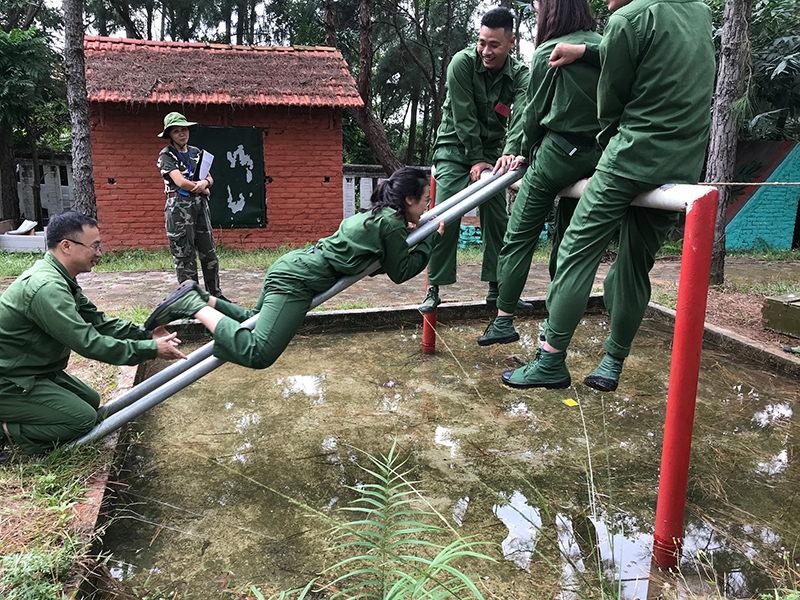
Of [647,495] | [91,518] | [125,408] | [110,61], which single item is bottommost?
[647,495]

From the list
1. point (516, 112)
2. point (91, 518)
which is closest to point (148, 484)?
point (91, 518)

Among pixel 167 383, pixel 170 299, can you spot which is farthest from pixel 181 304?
pixel 167 383

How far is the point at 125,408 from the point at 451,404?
1.81 meters

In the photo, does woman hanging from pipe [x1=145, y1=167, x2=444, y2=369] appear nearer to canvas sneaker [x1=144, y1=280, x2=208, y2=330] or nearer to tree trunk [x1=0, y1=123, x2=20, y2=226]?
canvas sneaker [x1=144, y1=280, x2=208, y2=330]

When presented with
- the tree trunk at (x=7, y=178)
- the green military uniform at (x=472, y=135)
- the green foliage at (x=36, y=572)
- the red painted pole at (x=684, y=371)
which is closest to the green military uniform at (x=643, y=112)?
the red painted pole at (x=684, y=371)

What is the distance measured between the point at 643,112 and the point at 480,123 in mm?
1575

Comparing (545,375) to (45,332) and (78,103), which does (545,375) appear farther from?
(78,103)

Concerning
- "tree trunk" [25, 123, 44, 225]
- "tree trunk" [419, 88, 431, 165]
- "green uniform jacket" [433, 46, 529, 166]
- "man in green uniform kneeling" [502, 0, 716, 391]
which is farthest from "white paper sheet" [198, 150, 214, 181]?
"tree trunk" [419, 88, 431, 165]

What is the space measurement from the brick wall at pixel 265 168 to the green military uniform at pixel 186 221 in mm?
4318

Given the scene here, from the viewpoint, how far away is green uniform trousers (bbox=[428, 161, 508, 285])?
3.77m

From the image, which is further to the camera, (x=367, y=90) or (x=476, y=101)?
(x=367, y=90)

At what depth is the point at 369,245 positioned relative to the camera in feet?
8.84

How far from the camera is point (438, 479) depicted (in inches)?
110

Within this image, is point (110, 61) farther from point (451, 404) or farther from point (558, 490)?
point (558, 490)
